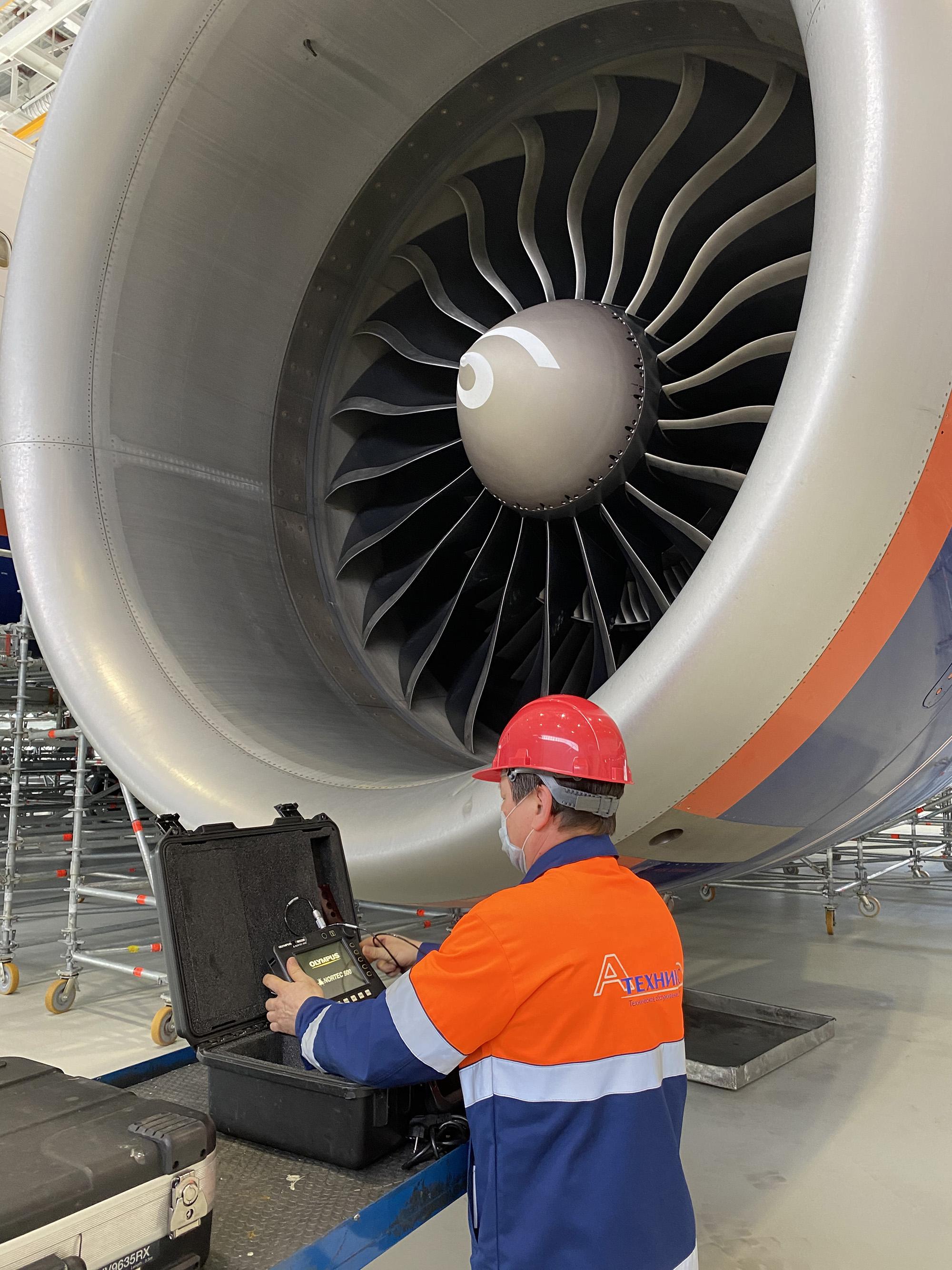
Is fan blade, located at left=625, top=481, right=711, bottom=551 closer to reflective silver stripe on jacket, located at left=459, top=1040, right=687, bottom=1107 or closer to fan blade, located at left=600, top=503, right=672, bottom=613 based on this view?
fan blade, located at left=600, top=503, right=672, bottom=613

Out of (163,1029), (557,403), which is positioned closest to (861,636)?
(557,403)

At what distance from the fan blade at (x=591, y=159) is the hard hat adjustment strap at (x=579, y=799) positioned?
162 centimetres

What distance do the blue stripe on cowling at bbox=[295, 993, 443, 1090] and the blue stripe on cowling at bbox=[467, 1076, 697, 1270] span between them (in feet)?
0.33

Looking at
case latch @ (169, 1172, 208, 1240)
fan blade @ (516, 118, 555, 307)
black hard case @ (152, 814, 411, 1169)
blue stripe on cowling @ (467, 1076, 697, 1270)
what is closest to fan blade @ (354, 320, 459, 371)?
fan blade @ (516, 118, 555, 307)

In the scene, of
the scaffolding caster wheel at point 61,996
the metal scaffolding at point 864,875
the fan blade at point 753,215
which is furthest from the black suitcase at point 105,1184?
the metal scaffolding at point 864,875

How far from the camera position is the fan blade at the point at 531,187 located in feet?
8.77

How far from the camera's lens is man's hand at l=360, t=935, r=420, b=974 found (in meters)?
1.67

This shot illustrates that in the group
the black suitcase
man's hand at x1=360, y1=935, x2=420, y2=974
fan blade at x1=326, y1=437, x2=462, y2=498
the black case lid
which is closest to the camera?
the black suitcase

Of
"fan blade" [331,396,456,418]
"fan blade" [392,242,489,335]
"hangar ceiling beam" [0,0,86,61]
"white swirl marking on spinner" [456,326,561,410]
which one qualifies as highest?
"hangar ceiling beam" [0,0,86,61]

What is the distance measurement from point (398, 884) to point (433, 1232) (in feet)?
2.46

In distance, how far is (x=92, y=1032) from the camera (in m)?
3.58

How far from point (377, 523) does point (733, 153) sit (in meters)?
1.33

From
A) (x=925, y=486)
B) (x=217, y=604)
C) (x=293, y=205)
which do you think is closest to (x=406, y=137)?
(x=293, y=205)

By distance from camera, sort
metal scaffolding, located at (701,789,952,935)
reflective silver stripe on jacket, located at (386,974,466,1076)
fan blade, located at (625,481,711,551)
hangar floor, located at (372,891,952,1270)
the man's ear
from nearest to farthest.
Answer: reflective silver stripe on jacket, located at (386,974,466,1076) < the man's ear < hangar floor, located at (372,891,952,1270) < fan blade, located at (625,481,711,551) < metal scaffolding, located at (701,789,952,935)
